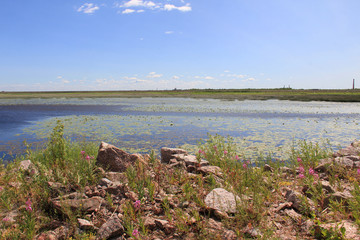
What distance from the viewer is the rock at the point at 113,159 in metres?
6.38

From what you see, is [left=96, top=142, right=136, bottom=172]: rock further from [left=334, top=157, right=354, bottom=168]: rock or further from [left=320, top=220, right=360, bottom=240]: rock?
[left=334, top=157, right=354, bottom=168]: rock

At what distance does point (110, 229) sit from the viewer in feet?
12.4

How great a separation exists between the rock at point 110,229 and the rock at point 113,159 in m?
2.54

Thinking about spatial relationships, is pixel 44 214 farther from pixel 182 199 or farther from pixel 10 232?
pixel 182 199

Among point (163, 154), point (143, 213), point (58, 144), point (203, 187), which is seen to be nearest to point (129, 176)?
point (143, 213)

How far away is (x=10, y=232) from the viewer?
3.67 metres

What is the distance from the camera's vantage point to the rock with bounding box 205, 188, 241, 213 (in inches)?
167

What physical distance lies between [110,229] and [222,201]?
6.78 ft

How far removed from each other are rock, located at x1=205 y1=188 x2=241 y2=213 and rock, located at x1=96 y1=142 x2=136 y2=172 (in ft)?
8.95

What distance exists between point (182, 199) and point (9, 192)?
11.8ft

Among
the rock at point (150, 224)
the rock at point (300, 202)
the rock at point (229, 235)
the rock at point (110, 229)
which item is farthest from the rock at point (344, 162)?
the rock at point (110, 229)

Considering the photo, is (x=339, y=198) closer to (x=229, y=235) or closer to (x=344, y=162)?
(x=229, y=235)

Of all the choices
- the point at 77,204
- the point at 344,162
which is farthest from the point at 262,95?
the point at 77,204

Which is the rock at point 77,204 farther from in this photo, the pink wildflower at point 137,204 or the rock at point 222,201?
the rock at point 222,201
